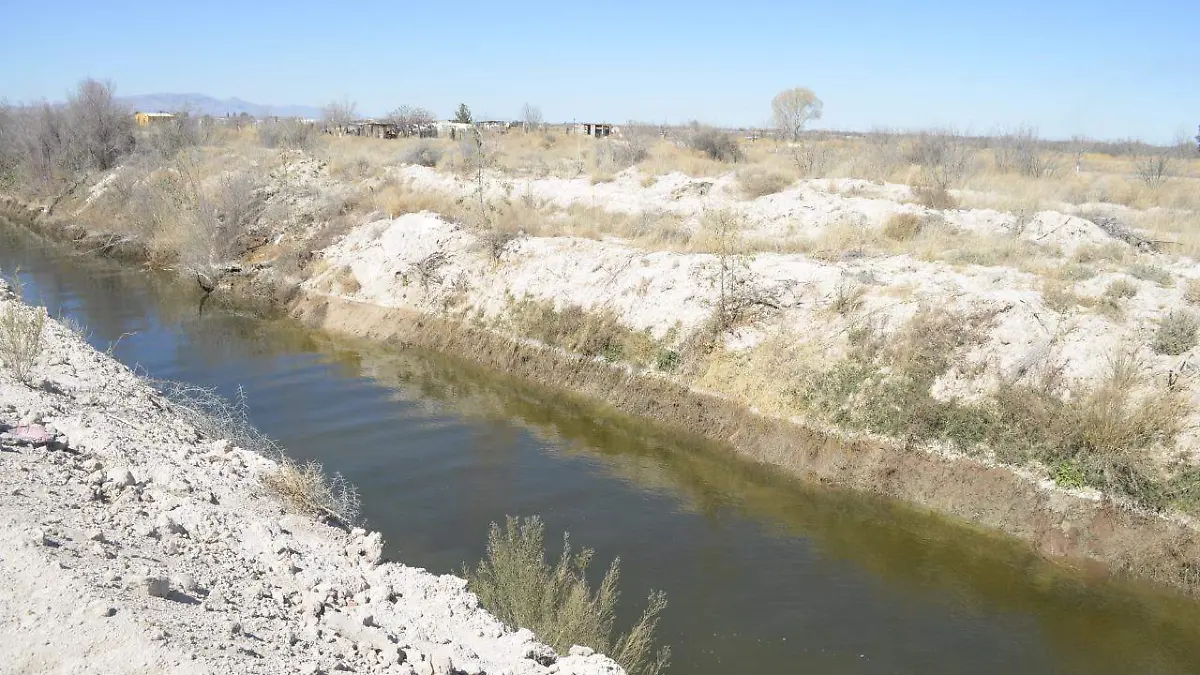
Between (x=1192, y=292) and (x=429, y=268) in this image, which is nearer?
(x=1192, y=292)

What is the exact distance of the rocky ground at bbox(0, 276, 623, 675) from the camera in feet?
20.0

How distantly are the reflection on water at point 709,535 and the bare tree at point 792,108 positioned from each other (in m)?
47.5

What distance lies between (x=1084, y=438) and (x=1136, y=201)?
18792 mm

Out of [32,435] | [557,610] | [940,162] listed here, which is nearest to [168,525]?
[32,435]

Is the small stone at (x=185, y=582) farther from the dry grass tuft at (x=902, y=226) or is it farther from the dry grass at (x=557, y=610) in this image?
the dry grass tuft at (x=902, y=226)

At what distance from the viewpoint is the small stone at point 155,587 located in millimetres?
6770

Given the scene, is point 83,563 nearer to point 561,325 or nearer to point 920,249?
point 561,325

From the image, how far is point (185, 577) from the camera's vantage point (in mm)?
7293

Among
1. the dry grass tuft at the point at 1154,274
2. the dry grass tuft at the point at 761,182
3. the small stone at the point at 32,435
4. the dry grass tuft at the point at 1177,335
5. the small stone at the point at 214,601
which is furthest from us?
the dry grass tuft at the point at 761,182

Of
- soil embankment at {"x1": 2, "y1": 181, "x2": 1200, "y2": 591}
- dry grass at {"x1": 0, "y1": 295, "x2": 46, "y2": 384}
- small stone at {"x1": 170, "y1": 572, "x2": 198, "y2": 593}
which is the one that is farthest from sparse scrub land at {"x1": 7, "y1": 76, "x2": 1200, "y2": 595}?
dry grass at {"x1": 0, "y1": 295, "x2": 46, "y2": 384}

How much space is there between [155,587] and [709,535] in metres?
7.96

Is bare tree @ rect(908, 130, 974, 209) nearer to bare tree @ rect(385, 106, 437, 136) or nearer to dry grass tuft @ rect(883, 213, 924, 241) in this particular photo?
dry grass tuft @ rect(883, 213, 924, 241)

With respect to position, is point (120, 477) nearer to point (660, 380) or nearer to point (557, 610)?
point (557, 610)

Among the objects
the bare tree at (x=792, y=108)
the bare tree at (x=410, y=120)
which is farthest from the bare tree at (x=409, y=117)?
the bare tree at (x=792, y=108)
